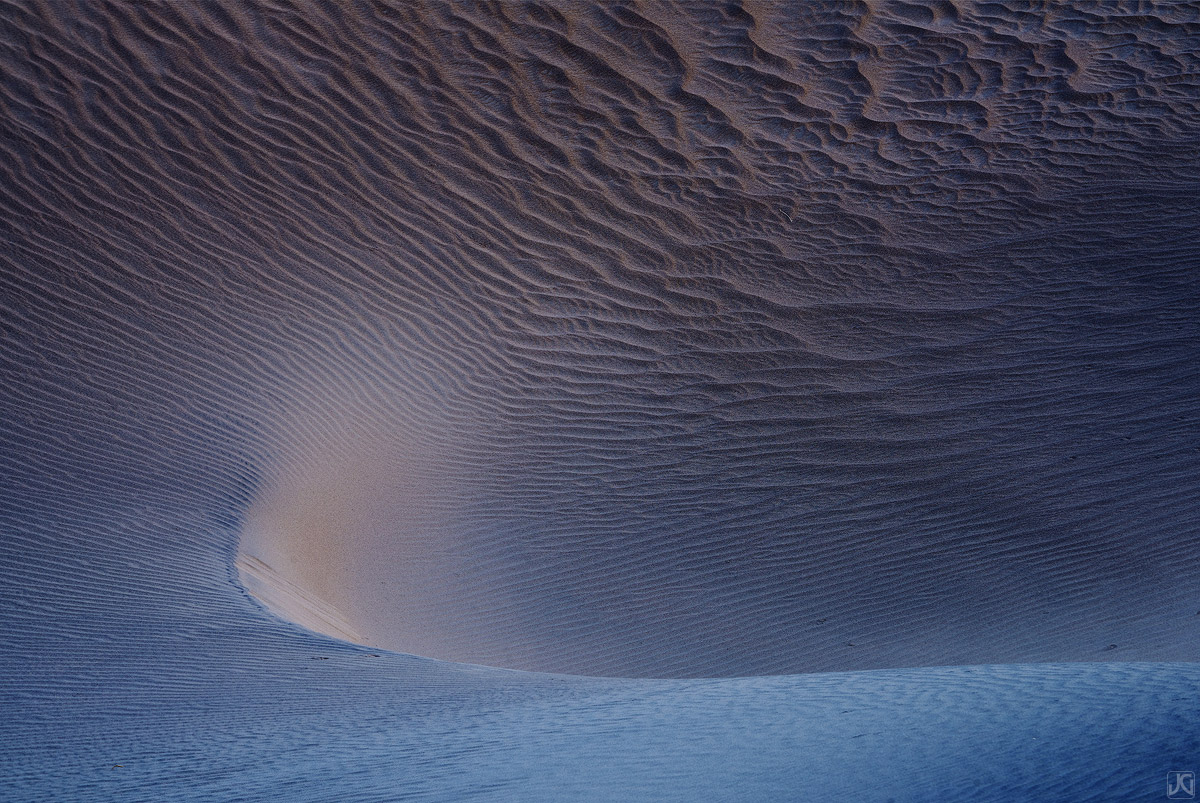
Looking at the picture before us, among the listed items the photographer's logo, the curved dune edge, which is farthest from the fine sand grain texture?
the photographer's logo

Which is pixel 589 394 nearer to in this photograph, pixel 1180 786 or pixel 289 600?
pixel 289 600

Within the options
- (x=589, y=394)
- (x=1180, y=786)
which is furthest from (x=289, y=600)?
(x=1180, y=786)

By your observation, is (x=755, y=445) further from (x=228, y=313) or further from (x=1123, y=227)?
(x=228, y=313)

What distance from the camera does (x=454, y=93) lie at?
2.91 metres

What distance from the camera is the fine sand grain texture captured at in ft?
5.35

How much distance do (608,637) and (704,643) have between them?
55 cm

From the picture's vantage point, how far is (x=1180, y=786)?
98 centimetres

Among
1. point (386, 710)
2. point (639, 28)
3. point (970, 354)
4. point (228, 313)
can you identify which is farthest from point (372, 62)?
point (970, 354)

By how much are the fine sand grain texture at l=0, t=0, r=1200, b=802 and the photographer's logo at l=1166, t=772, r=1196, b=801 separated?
0.48 ft

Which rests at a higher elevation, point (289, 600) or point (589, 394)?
point (589, 394)

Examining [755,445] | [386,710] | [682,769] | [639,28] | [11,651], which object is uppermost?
[639,28]

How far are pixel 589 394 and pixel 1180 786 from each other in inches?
127

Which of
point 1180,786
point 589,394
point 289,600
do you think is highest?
point 589,394

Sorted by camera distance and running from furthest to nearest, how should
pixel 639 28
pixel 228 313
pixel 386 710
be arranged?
pixel 228 313
pixel 639 28
pixel 386 710
